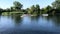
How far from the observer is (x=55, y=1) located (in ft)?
180

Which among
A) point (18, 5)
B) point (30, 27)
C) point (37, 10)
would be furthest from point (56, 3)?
point (30, 27)

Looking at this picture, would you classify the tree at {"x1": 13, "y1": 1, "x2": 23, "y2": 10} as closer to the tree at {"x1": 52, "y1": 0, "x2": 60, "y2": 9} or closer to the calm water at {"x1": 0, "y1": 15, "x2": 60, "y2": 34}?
the tree at {"x1": 52, "y1": 0, "x2": 60, "y2": 9}

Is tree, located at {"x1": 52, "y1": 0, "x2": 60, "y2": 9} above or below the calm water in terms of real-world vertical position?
above

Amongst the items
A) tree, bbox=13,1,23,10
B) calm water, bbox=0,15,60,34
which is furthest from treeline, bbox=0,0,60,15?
calm water, bbox=0,15,60,34

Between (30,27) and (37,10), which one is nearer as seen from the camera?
(30,27)

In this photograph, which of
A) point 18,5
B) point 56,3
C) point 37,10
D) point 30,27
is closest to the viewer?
point 30,27

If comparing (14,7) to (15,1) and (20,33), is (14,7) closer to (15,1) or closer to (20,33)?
(15,1)

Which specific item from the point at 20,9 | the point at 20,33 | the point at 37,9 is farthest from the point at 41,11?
the point at 20,33

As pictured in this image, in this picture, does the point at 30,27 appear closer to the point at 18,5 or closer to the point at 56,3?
the point at 18,5

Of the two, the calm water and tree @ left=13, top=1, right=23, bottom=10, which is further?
tree @ left=13, top=1, right=23, bottom=10

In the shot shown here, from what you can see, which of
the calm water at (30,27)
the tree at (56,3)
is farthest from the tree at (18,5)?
the calm water at (30,27)

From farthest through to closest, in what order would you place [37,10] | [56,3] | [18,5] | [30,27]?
1. [56,3]
2. [18,5]
3. [37,10]
4. [30,27]

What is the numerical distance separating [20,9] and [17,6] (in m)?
1.85

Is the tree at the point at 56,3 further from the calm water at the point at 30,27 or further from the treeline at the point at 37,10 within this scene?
the calm water at the point at 30,27
